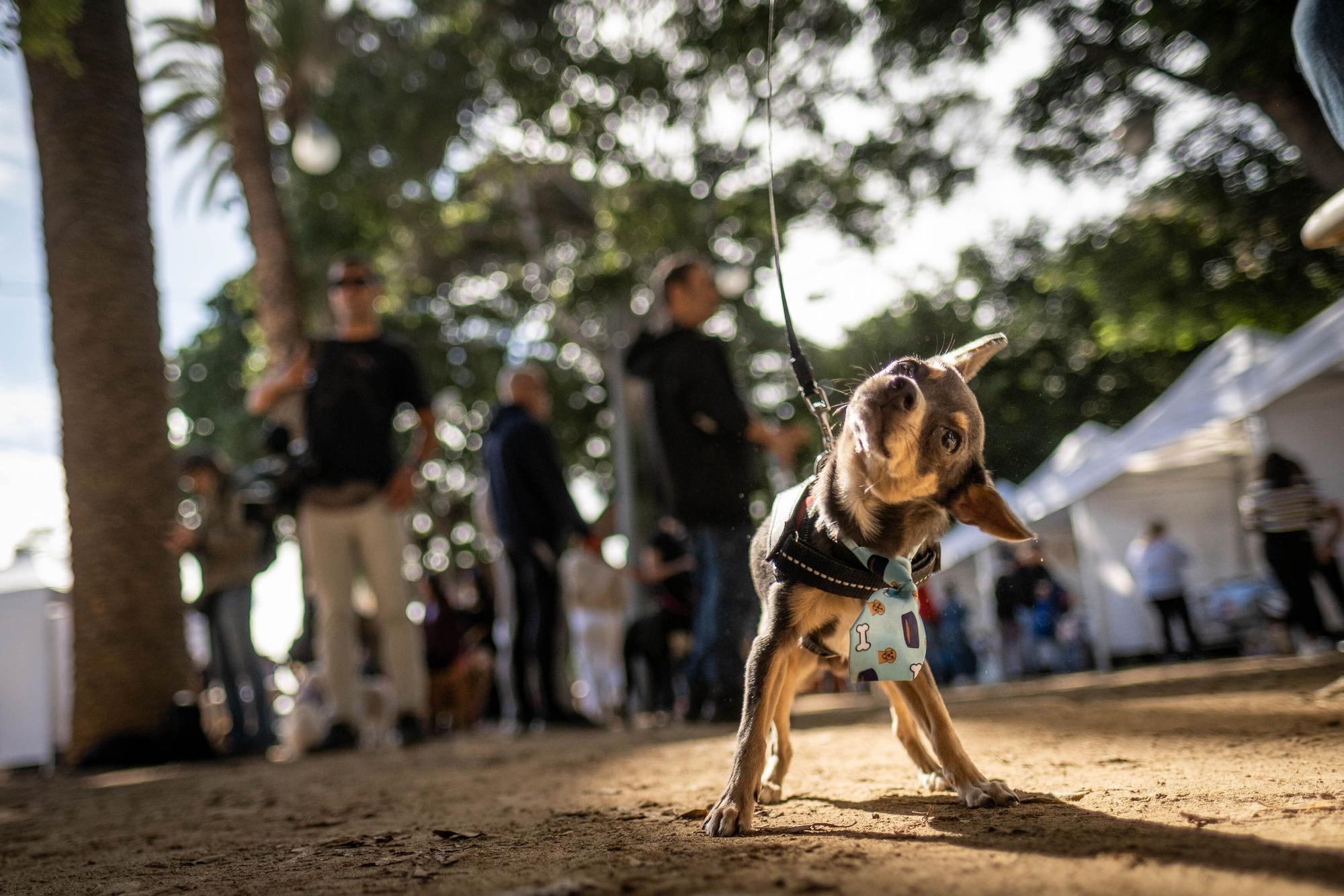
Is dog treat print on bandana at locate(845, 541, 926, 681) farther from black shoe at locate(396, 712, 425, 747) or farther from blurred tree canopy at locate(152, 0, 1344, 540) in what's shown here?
black shoe at locate(396, 712, 425, 747)

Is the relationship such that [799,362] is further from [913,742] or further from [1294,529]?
[1294,529]

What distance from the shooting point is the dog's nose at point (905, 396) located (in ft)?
6.93

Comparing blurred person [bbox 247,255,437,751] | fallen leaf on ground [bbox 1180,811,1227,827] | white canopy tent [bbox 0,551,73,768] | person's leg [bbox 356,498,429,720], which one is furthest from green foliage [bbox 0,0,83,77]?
white canopy tent [bbox 0,551,73,768]

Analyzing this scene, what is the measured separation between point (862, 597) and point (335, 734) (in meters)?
4.63

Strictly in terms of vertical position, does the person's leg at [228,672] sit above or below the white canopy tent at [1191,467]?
below

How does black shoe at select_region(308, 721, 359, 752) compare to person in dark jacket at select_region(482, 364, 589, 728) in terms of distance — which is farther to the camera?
person in dark jacket at select_region(482, 364, 589, 728)

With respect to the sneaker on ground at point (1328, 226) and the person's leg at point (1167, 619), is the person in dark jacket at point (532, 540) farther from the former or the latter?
the person's leg at point (1167, 619)

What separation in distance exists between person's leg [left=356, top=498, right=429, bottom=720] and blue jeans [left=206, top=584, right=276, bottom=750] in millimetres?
1839

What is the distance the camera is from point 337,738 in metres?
6.07

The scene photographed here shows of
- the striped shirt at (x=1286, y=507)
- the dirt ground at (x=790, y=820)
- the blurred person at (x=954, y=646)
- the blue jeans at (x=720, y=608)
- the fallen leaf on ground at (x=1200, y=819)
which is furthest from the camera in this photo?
the striped shirt at (x=1286, y=507)

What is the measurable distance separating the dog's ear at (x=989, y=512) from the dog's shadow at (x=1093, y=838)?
60 cm

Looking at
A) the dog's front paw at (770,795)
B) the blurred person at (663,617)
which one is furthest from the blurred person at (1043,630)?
the dog's front paw at (770,795)

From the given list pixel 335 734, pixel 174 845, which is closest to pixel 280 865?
pixel 174 845

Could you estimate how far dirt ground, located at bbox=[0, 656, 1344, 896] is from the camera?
1719 millimetres
